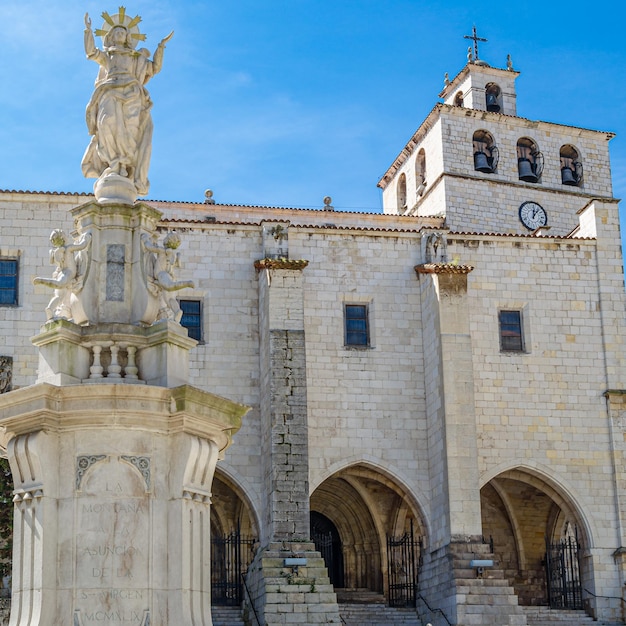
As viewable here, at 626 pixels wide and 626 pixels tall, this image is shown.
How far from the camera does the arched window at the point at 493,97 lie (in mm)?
43531

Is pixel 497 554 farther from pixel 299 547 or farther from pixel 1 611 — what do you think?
pixel 1 611

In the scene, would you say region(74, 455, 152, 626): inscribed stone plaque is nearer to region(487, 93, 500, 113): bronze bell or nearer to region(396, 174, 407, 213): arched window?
region(396, 174, 407, 213): arched window

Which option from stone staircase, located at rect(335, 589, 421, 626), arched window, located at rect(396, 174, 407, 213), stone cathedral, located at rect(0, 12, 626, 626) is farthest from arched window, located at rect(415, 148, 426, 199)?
stone staircase, located at rect(335, 589, 421, 626)

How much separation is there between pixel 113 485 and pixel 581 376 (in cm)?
2092

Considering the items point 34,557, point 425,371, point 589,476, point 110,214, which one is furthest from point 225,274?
point 34,557

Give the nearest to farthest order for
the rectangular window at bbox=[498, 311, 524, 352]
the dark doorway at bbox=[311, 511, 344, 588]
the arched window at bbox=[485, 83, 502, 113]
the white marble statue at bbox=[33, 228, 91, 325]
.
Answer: the white marble statue at bbox=[33, 228, 91, 325], the rectangular window at bbox=[498, 311, 524, 352], the dark doorway at bbox=[311, 511, 344, 588], the arched window at bbox=[485, 83, 502, 113]

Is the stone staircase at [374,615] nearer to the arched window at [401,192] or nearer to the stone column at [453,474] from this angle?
the stone column at [453,474]

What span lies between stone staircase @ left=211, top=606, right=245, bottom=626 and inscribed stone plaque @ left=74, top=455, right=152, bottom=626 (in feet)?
50.7

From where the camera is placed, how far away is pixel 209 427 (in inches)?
469

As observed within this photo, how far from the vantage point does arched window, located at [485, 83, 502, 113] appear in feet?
143

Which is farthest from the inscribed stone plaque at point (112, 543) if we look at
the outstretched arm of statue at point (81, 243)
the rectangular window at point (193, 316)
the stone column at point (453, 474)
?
the rectangular window at point (193, 316)

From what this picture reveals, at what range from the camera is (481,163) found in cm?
4078

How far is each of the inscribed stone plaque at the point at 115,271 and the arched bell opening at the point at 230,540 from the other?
16.0m

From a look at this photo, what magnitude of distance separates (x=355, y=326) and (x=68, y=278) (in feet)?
59.3
